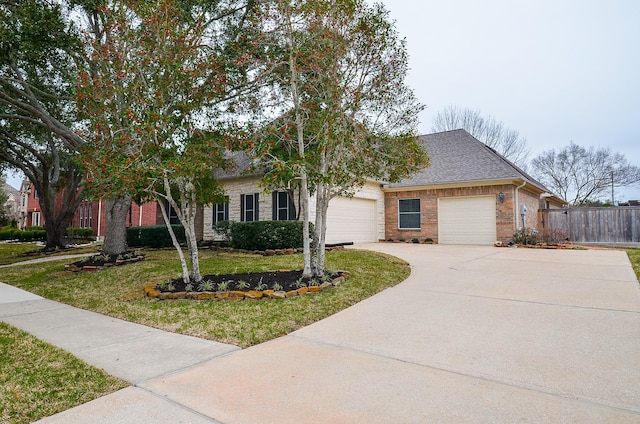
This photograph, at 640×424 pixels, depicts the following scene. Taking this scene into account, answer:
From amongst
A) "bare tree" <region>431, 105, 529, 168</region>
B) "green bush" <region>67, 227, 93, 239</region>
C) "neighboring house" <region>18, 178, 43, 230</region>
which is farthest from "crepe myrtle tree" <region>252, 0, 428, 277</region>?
"neighboring house" <region>18, 178, 43, 230</region>

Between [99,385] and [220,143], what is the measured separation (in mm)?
4228

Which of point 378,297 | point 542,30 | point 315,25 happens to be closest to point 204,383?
point 378,297

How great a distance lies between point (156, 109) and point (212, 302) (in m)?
3.26

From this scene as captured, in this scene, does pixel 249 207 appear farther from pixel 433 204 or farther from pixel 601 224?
pixel 601 224

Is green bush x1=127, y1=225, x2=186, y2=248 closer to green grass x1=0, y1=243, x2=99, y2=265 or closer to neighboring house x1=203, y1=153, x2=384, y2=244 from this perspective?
neighboring house x1=203, y1=153, x2=384, y2=244

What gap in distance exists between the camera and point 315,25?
21.0 ft

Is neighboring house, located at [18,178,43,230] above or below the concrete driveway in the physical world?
above

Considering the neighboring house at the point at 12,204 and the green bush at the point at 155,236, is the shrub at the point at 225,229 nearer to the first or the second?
the green bush at the point at 155,236

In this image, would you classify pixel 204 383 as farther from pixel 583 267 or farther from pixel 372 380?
pixel 583 267

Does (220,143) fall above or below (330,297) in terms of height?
above

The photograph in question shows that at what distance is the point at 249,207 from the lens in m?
15.2

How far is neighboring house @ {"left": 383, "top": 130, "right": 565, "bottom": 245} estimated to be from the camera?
14.1m

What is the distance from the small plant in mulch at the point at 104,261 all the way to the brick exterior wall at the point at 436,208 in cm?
1042

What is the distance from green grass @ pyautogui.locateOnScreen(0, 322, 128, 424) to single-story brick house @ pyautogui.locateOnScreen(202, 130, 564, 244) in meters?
9.87
